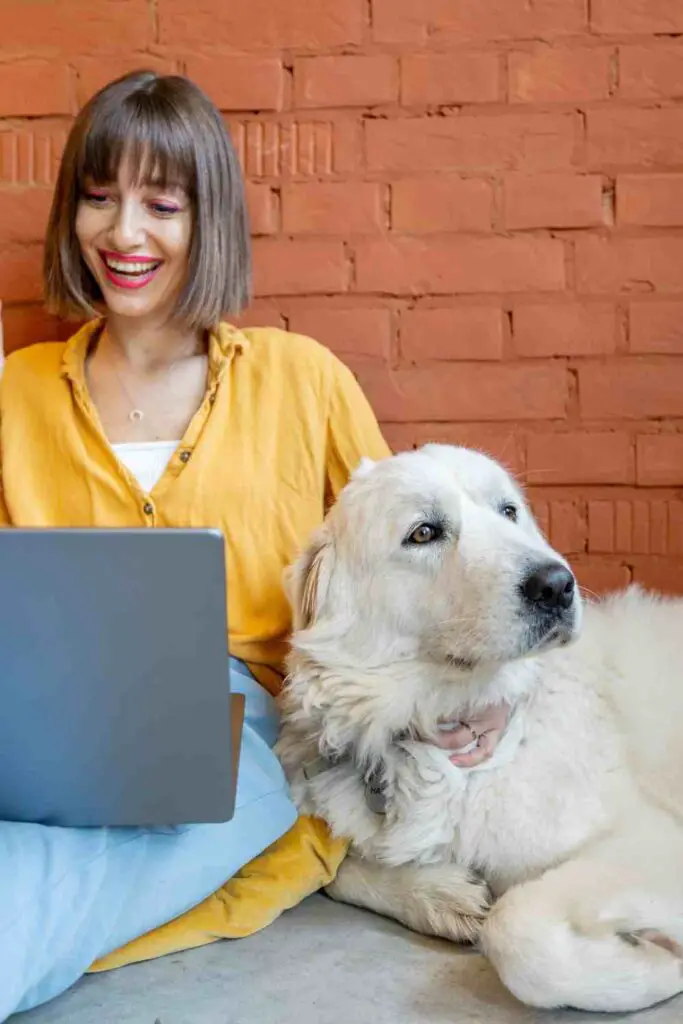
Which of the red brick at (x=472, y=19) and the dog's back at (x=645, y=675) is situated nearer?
the dog's back at (x=645, y=675)

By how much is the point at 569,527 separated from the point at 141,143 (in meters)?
1.14

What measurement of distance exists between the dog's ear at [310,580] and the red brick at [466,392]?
61cm

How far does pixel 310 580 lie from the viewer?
162 cm

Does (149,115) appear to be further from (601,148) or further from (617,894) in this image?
(617,894)

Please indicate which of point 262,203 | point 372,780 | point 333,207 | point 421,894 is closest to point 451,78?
point 333,207

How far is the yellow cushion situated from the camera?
1429 millimetres

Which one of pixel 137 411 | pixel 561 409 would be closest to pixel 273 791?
pixel 137 411

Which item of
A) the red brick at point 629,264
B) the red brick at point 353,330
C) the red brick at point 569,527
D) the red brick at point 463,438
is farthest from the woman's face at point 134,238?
the red brick at point 569,527

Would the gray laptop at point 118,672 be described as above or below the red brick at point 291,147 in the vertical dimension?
below

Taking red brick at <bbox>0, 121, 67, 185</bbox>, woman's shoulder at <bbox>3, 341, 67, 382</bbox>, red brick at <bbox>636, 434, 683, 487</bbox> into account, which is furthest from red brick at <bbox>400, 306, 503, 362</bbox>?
red brick at <bbox>0, 121, 67, 185</bbox>

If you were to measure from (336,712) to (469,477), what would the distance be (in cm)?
42

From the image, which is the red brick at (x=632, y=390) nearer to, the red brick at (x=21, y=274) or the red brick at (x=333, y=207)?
the red brick at (x=333, y=207)

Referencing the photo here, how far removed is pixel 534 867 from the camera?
146 centimetres

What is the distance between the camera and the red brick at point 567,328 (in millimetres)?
2107
